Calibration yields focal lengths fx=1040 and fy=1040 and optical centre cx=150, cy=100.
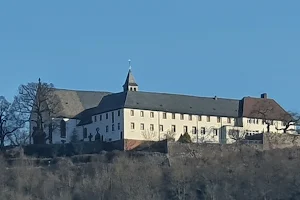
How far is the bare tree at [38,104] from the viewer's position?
96125mm

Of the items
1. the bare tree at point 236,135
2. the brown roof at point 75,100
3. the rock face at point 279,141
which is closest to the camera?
the rock face at point 279,141

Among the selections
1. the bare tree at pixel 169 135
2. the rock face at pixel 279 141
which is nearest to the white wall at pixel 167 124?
the bare tree at pixel 169 135

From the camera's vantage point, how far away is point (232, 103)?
337ft

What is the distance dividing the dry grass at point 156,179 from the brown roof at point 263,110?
9235 millimetres

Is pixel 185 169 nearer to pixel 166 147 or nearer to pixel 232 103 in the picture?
pixel 166 147

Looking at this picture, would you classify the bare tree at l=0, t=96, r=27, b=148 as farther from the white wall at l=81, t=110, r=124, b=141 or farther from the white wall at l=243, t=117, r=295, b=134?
the white wall at l=243, t=117, r=295, b=134

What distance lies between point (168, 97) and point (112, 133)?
9161 mm

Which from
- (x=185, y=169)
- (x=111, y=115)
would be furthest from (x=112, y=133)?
(x=185, y=169)

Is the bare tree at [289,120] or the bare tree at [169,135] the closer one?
the bare tree at [169,135]

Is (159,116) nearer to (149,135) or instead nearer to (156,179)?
(149,135)

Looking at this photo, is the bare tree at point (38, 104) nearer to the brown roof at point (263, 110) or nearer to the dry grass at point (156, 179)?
the dry grass at point (156, 179)

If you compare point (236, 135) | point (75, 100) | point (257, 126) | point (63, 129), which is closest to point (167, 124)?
point (236, 135)

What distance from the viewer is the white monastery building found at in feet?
306

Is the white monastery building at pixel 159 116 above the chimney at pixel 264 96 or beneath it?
beneath
